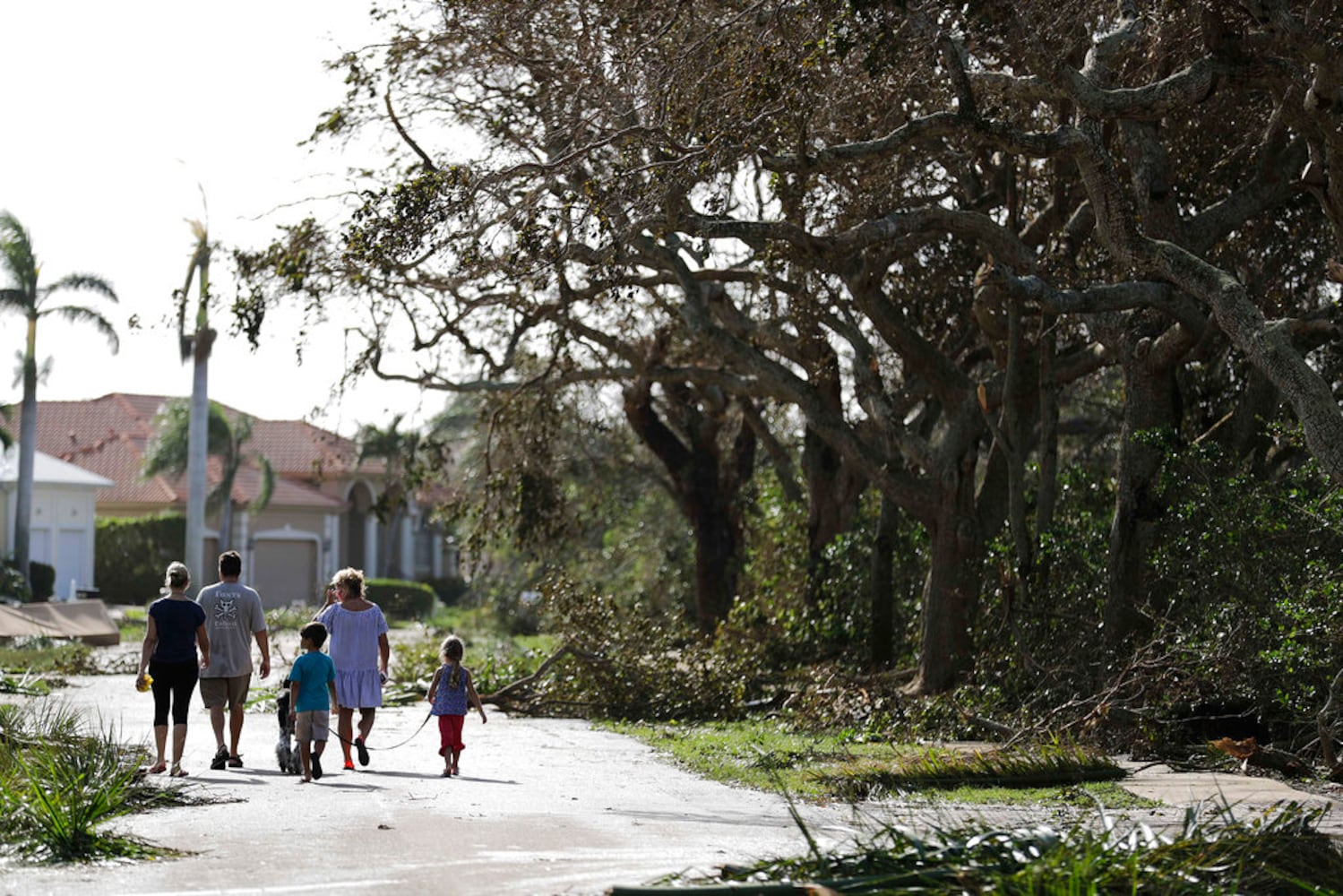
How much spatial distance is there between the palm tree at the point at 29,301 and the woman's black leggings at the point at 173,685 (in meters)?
32.8

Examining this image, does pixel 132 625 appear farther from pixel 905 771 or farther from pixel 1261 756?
pixel 1261 756

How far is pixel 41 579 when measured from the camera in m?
44.5

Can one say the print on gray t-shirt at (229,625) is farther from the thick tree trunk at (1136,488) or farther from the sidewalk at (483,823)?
the thick tree trunk at (1136,488)

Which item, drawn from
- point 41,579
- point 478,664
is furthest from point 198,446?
point 478,664

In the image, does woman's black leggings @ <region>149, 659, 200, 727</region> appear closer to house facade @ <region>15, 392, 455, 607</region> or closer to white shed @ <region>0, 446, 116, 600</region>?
white shed @ <region>0, 446, 116, 600</region>

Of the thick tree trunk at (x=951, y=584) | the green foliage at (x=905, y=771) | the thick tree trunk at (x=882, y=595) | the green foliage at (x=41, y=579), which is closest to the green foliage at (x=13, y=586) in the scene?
the green foliage at (x=41, y=579)

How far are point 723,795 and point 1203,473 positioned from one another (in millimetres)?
5757

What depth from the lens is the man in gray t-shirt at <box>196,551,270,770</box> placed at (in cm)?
1337

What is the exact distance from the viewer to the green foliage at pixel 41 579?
44156 millimetres

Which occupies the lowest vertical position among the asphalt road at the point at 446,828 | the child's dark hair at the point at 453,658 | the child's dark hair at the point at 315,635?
the asphalt road at the point at 446,828

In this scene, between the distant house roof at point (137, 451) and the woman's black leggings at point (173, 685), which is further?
the distant house roof at point (137, 451)

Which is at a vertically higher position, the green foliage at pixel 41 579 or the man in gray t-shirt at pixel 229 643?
the green foliage at pixel 41 579

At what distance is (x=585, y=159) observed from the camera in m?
16.7

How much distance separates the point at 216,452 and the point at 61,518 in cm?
548
